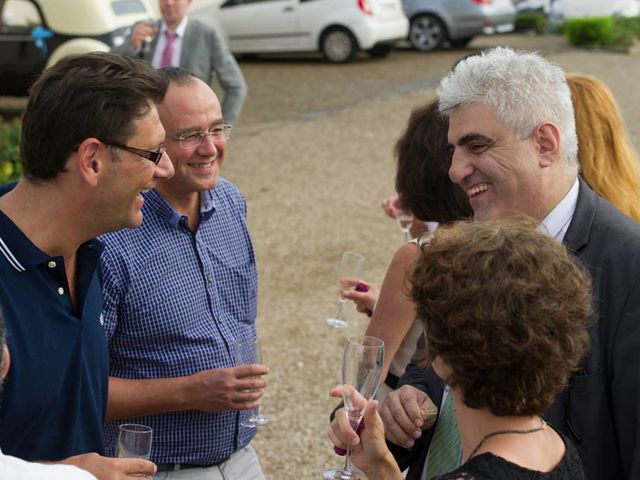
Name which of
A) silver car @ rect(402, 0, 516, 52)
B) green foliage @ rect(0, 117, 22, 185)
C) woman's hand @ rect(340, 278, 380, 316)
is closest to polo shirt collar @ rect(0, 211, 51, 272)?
woman's hand @ rect(340, 278, 380, 316)

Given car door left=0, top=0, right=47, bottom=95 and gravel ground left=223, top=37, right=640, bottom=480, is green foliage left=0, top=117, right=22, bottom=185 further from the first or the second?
car door left=0, top=0, right=47, bottom=95

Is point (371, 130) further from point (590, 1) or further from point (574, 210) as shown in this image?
point (590, 1)

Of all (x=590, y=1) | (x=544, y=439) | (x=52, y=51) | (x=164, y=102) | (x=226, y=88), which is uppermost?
(x=164, y=102)

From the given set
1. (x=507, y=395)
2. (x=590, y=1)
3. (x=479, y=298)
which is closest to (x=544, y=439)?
(x=507, y=395)

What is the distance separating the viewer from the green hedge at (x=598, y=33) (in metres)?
24.9

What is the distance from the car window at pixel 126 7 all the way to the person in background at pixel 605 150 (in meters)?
12.1

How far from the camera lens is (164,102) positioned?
3.84 metres

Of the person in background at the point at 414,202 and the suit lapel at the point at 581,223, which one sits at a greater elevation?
the suit lapel at the point at 581,223

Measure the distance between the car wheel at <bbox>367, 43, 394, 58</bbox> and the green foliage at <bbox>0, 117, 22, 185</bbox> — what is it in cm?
1346

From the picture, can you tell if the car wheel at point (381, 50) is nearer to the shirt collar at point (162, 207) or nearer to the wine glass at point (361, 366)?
the shirt collar at point (162, 207)

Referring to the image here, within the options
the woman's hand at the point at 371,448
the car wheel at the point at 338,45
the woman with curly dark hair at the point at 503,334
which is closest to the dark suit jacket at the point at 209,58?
the woman's hand at the point at 371,448

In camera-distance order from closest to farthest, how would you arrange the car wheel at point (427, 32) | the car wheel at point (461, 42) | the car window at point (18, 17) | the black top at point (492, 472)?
1. the black top at point (492, 472)
2. the car window at point (18, 17)
3. the car wheel at point (427, 32)
4. the car wheel at point (461, 42)

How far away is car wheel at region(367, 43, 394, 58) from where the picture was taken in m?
22.5

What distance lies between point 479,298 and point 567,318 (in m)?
0.21
